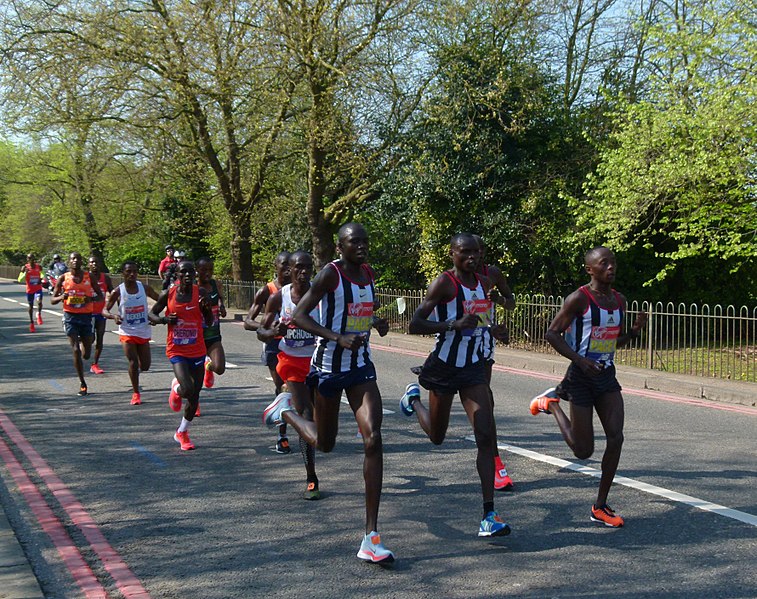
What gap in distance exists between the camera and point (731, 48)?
14500 millimetres

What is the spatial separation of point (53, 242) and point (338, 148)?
1981 inches

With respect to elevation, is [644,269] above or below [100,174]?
below

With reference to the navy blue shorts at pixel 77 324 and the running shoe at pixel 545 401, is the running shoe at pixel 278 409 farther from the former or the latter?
the navy blue shorts at pixel 77 324

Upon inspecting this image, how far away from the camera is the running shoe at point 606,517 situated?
18.4ft

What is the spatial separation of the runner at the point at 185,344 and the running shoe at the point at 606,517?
4.06 metres

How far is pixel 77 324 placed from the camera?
12.1 meters

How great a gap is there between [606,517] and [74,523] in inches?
137

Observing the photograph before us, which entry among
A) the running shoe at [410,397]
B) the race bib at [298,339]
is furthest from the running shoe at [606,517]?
the race bib at [298,339]

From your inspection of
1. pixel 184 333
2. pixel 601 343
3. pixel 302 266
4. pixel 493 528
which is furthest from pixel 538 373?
pixel 493 528

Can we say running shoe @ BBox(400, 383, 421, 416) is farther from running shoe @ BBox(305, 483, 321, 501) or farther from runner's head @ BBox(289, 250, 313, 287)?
runner's head @ BBox(289, 250, 313, 287)

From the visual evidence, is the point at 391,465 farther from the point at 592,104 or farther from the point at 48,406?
the point at 592,104

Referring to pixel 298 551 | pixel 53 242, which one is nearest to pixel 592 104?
pixel 298 551

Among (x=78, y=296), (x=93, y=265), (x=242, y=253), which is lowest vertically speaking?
(x=78, y=296)

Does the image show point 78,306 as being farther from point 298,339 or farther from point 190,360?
point 298,339
